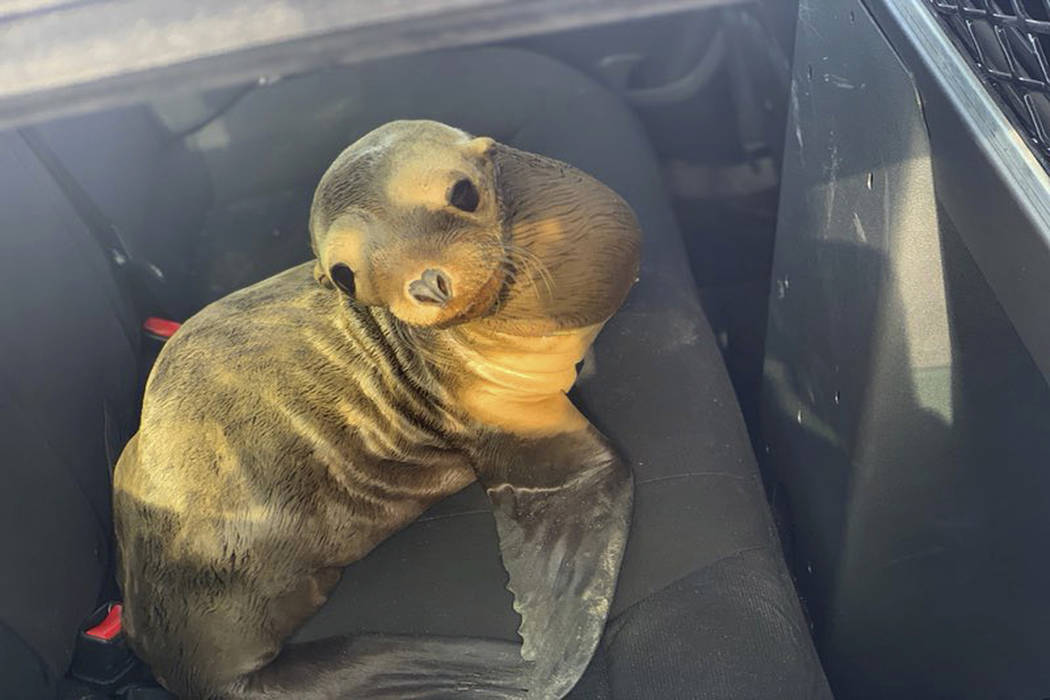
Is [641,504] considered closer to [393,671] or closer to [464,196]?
[393,671]

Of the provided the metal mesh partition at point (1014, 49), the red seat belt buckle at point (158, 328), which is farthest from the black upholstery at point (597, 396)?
the metal mesh partition at point (1014, 49)

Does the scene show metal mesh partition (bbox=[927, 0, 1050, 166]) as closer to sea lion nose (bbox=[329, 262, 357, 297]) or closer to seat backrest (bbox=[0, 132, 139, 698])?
sea lion nose (bbox=[329, 262, 357, 297])

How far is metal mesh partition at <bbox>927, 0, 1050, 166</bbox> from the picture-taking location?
76 cm

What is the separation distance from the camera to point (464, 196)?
38.7 inches

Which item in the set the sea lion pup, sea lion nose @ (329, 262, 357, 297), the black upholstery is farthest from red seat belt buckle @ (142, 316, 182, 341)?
sea lion nose @ (329, 262, 357, 297)

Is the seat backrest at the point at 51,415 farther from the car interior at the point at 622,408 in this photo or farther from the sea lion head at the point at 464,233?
the sea lion head at the point at 464,233

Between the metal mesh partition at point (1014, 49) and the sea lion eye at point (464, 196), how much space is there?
454mm

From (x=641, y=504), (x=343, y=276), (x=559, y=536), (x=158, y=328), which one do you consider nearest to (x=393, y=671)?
(x=559, y=536)

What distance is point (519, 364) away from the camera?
117cm

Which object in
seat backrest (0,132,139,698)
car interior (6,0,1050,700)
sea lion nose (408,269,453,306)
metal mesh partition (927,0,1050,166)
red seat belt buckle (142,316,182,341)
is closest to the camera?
metal mesh partition (927,0,1050,166)

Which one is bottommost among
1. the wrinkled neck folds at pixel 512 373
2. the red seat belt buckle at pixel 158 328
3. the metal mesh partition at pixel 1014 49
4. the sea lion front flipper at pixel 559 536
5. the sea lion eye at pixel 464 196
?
the red seat belt buckle at pixel 158 328

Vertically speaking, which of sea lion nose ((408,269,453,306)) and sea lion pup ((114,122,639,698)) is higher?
sea lion nose ((408,269,453,306))

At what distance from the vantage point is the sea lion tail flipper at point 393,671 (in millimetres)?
1123

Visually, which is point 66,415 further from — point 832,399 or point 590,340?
point 832,399
